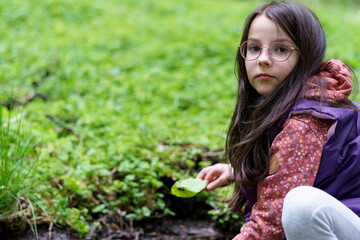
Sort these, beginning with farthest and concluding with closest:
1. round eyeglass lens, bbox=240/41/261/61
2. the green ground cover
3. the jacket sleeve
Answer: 1. the green ground cover
2. round eyeglass lens, bbox=240/41/261/61
3. the jacket sleeve

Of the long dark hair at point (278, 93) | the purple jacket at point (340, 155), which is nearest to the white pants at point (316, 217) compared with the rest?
the purple jacket at point (340, 155)

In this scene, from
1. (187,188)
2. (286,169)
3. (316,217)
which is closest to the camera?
(316,217)

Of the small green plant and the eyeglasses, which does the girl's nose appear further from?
the small green plant

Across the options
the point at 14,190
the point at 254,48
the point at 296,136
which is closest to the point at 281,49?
the point at 254,48

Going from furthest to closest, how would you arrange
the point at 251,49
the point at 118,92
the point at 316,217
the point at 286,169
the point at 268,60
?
the point at 118,92, the point at 251,49, the point at 268,60, the point at 286,169, the point at 316,217

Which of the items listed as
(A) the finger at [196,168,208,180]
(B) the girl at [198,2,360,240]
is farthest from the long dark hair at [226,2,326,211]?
(A) the finger at [196,168,208,180]

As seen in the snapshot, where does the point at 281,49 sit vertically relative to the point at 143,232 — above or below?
above

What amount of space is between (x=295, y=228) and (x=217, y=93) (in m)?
2.95

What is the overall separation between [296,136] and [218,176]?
28.2 inches

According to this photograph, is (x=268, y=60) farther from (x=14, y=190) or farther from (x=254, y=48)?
(x=14, y=190)

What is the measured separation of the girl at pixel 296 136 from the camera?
58.5 inches

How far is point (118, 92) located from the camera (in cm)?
425

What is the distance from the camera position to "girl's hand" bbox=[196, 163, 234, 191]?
6.91 ft

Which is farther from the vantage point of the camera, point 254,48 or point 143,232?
point 143,232
